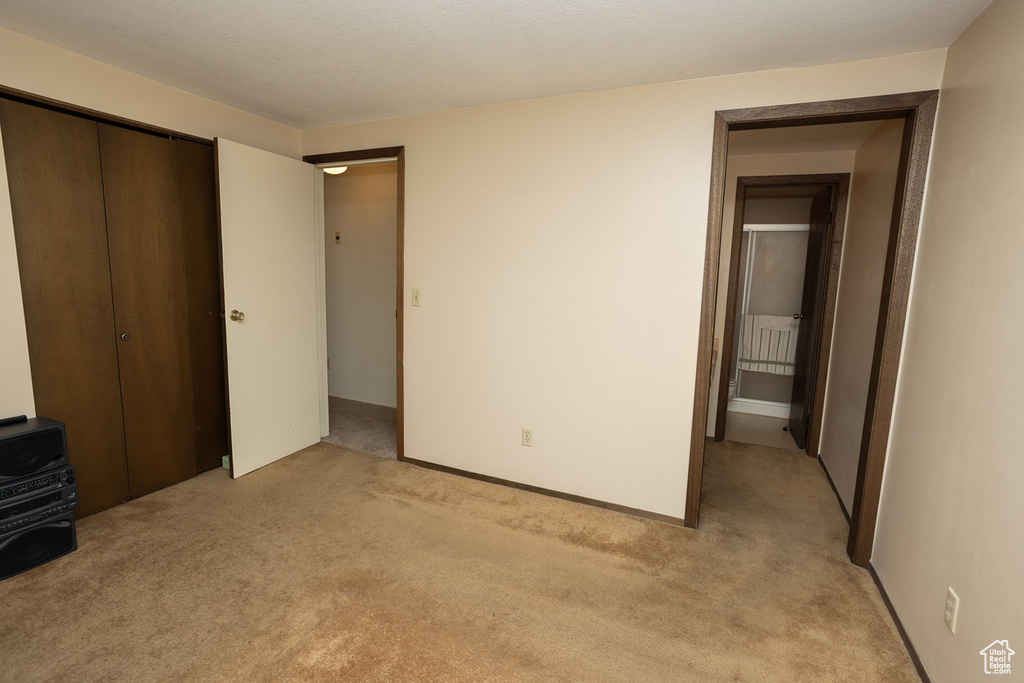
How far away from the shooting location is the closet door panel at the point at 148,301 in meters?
2.57

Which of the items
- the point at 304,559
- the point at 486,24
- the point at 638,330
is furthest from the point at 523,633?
the point at 486,24

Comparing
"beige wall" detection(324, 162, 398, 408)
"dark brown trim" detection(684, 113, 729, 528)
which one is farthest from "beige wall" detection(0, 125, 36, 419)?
"dark brown trim" detection(684, 113, 729, 528)

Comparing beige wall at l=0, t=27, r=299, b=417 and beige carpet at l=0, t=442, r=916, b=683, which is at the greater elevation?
beige wall at l=0, t=27, r=299, b=417

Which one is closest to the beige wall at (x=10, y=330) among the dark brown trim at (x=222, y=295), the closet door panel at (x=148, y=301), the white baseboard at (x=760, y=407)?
the closet door panel at (x=148, y=301)

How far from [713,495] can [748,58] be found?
2390 millimetres

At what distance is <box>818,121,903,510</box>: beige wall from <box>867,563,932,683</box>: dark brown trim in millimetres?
500

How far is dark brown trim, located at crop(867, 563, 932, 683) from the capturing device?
165cm

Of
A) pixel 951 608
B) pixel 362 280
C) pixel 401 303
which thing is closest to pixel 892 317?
pixel 951 608

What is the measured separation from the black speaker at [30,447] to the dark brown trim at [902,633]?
3545 millimetres

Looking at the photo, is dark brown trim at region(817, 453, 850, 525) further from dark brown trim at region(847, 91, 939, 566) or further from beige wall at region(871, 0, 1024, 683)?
beige wall at region(871, 0, 1024, 683)

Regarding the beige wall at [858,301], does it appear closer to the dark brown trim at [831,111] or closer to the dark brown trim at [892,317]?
the dark brown trim at [892,317]

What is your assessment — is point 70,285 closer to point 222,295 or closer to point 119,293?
point 119,293

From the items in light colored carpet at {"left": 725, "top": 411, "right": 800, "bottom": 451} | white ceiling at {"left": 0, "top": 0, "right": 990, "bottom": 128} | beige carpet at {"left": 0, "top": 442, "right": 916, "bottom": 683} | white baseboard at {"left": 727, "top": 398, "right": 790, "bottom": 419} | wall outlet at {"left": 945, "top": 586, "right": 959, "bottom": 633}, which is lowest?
beige carpet at {"left": 0, "top": 442, "right": 916, "bottom": 683}

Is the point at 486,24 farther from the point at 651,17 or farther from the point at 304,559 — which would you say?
the point at 304,559
